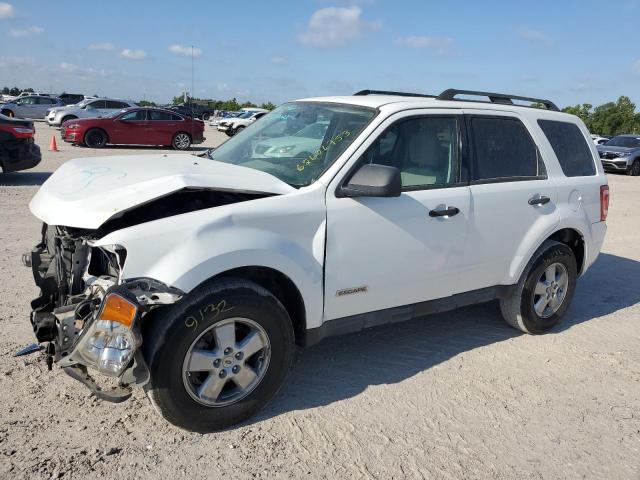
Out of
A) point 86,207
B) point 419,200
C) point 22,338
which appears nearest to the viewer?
point 86,207

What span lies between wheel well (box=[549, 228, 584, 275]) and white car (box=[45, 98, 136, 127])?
2509cm

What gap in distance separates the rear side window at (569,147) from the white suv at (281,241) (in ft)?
0.15

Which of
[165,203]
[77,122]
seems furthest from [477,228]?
[77,122]

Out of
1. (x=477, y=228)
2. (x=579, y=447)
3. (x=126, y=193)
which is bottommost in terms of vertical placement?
(x=579, y=447)

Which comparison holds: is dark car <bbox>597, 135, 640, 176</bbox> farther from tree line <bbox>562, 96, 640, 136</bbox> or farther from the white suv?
tree line <bbox>562, 96, 640, 136</bbox>

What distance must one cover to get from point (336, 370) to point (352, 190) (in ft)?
4.56

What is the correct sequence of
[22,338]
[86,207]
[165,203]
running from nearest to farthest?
[86,207] → [165,203] → [22,338]

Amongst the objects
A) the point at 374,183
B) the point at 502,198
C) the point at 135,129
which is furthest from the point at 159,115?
the point at 374,183

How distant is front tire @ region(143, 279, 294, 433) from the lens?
306cm

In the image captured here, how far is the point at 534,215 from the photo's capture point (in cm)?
473

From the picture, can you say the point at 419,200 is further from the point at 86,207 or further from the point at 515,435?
the point at 86,207

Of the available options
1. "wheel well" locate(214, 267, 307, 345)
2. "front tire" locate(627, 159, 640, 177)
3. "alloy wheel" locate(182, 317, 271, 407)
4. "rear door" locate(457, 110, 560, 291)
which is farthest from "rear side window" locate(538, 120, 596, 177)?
"front tire" locate(627, 159, 640, 177)

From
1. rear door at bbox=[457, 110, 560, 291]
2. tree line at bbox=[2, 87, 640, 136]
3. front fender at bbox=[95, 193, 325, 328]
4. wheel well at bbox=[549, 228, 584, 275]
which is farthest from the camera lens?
tree line at bbox=[2, 87, 640, 136]

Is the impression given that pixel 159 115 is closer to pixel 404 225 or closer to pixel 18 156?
pixel 18 156
